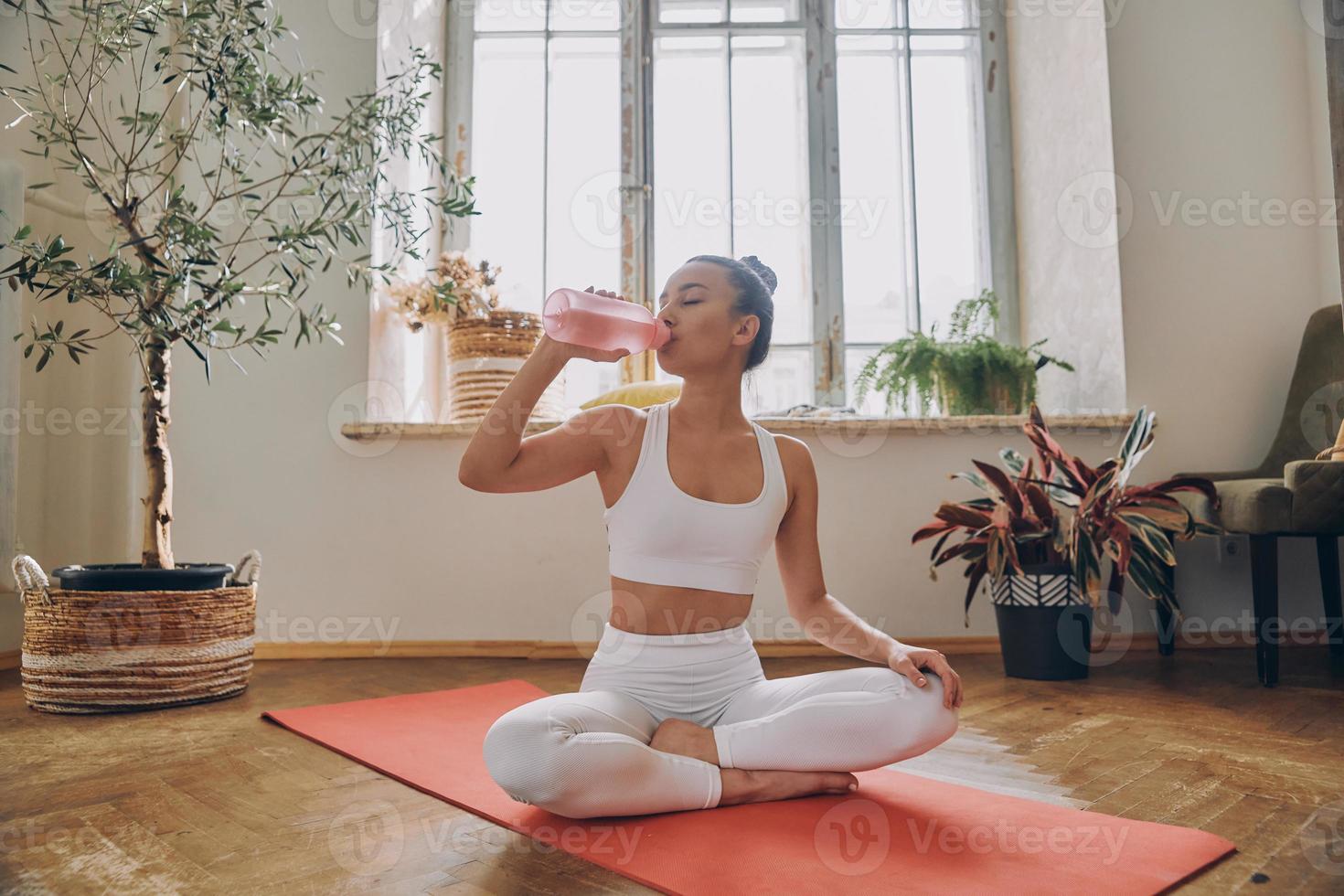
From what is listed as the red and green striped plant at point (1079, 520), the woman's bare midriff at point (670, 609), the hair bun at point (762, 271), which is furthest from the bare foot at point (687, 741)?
the red and green striped plant at point (1079, 520)

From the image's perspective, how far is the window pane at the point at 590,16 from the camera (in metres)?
2.92

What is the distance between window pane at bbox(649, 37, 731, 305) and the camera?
2889 millimetres

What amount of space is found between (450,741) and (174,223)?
3.60 ft

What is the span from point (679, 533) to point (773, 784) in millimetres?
340

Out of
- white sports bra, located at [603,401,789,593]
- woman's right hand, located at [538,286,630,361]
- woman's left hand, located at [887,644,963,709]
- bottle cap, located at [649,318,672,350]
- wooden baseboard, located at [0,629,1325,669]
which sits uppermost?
bottle cap, located at [649,318,672,350]

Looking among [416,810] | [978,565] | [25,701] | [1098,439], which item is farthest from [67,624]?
[1098,439]

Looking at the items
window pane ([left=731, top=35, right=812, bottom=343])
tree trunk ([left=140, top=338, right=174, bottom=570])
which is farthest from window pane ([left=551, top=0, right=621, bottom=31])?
tree trunk ([left=140, top=338, right=174, bottom=570])

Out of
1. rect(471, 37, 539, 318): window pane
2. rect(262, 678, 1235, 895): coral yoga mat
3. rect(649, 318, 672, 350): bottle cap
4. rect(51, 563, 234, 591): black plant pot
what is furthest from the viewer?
rect(471, 37, 539, 318): window pane

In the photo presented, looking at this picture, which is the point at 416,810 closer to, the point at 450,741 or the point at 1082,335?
the point at 450,741

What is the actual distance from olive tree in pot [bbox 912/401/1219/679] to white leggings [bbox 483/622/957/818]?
975 mm

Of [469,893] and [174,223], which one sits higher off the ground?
[174,223]

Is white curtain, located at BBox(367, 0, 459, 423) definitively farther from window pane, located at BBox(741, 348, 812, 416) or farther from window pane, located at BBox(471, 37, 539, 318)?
window pane, located at BBox(741, 348, 812, 416)

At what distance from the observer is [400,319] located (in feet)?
8.42

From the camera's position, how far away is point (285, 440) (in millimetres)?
2359
